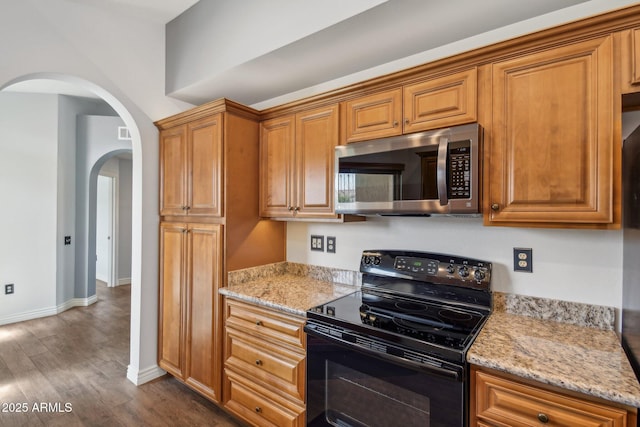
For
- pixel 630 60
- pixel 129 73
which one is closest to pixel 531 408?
pixel 630 60

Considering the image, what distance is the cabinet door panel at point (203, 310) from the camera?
2.20 meters

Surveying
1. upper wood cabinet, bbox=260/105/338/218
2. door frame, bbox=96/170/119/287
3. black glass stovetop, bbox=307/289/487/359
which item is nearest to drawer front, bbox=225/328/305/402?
black glass stovetop, bbox=307/289/487/359

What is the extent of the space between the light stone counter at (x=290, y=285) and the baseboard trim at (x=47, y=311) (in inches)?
146

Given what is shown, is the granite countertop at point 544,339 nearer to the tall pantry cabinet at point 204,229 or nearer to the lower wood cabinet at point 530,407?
the lower wood cabinet at point 530,407

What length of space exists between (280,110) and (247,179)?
0.55 meters

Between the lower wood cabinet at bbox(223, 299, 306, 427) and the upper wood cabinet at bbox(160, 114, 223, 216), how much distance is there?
2.51 ft

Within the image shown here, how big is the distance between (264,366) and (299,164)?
1.32 metres

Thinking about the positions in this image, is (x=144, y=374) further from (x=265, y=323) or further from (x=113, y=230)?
(x=113, y=230)

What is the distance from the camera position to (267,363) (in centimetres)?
192

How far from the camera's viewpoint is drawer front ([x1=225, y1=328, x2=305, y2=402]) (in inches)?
69.7

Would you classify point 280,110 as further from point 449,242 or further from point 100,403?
point 100,403

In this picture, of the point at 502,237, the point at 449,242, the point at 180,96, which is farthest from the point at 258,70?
the point at 502,237

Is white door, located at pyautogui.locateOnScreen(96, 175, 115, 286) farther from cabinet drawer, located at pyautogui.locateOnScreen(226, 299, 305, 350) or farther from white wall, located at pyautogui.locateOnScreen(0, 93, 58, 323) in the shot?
cabinet drawer, located at pyautogui.locateOnScreen(226, 299, 305, 350)

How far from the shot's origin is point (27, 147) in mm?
4086
